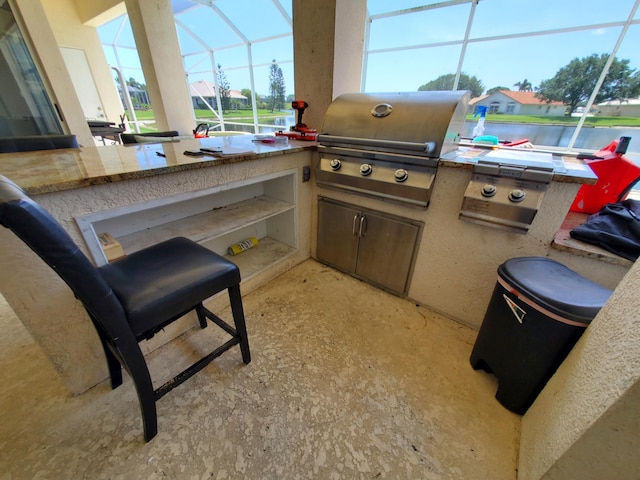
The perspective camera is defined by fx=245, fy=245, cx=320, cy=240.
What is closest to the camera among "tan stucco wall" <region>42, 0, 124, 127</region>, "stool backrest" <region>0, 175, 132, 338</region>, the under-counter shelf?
"stool backrest" <region>0, 175, 132, 338</region>

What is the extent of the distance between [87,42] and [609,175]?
26.6 feet

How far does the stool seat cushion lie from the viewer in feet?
2.78

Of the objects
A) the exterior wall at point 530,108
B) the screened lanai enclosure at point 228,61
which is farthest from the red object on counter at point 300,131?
the screened lanai enclosure at point 228,61

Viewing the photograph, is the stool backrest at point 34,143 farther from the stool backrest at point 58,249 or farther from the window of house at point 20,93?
Result: the window of house at point 20,93

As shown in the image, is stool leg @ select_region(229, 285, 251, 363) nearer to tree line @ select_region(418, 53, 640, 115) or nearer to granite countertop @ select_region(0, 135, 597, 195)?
granite countertop @ select_region(0, 135, 597, 195)

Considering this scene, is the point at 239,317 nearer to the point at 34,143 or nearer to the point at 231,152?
the point at 231,152

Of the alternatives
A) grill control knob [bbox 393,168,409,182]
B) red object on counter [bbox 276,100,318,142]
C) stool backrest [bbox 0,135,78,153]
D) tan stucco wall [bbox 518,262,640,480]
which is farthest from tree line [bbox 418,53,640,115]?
stool backrest [bbox 0,135,78,153]

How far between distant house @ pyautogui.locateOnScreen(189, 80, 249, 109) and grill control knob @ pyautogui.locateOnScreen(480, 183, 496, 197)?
7.65 meters

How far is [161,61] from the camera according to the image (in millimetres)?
3285

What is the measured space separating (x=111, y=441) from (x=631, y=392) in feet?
5.56

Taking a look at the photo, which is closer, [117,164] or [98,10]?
[117,164]

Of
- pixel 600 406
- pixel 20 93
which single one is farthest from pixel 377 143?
pixel 20 93

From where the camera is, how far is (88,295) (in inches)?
27.0

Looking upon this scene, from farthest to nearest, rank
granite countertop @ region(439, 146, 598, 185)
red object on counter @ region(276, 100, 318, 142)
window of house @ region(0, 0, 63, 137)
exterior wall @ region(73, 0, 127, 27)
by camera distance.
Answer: exterior wall @ region(73, 0, 127, 27) → window of house @ region(0, 0, 63, 137) → red object on counter @ region(276, 100, 318, 142) → granite countertop @ region(439, 146, 598, 185)
